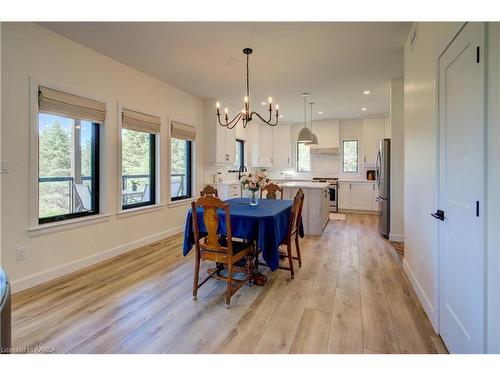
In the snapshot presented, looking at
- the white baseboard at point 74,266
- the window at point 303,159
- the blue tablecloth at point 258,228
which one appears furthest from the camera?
the window at point 303,159

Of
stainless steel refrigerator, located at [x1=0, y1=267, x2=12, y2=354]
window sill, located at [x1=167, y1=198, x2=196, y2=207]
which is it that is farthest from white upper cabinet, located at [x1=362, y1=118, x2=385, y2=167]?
stainless steel refrigerator, located at [x1=0, y1=267, x2=12, y2=354]

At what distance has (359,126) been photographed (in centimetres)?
779

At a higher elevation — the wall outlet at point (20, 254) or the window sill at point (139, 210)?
the window sill at point (139, 210)

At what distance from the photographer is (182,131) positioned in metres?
5.05

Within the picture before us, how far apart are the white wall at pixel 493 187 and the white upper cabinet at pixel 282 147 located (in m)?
7.01

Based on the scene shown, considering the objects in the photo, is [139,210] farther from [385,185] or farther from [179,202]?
[385,185]

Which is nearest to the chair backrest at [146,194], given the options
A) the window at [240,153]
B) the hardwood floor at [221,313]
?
the hardwood floor at [221,313]

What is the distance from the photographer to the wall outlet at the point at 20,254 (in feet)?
8.73

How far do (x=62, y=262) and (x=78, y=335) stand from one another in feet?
4.77

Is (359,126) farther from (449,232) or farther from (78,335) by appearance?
(78,335)

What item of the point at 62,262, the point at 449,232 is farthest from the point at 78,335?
the point at 449,232

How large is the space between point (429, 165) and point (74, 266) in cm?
389

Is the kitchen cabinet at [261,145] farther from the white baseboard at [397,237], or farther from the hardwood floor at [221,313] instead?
the hardwood floor at [221,313]
